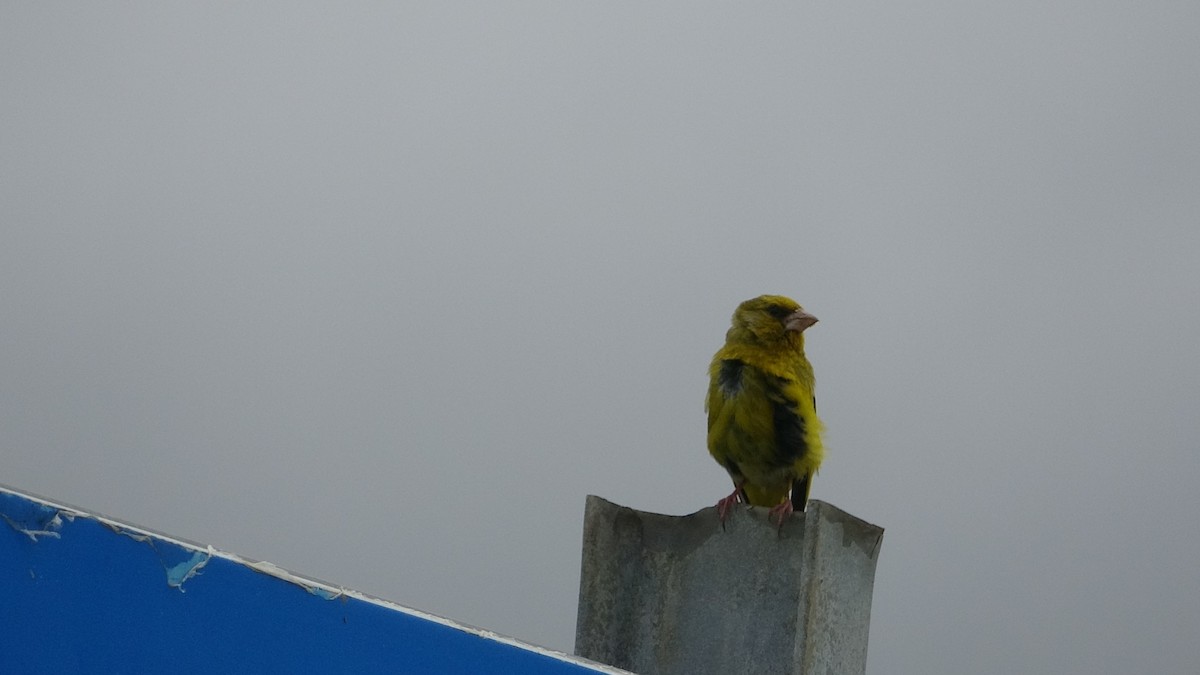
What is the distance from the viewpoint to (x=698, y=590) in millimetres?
4492

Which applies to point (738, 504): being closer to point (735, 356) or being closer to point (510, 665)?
point (735, 356)

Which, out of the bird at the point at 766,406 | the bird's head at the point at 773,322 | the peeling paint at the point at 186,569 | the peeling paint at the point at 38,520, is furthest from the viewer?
the bird's head at the point at 773,322

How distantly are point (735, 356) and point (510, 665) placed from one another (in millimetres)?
3611

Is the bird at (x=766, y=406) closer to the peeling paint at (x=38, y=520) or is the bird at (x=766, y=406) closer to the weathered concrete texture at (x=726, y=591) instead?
the weathered concrete texture at (x=726, y=591)

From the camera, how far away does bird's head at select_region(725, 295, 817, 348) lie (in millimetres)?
5789

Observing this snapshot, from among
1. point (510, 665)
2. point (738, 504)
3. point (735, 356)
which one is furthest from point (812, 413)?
point (510, 665)

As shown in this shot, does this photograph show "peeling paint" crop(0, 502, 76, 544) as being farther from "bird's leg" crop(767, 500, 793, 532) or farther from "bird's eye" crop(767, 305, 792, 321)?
"bird's eye" crop(767, 305, 792, 321)

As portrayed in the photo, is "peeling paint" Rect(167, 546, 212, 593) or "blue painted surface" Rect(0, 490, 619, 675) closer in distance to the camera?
"blue painted surface" Rect(0, 490, 619, 675)

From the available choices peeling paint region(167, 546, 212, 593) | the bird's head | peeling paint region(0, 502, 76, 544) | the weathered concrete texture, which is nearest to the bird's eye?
the bird's head

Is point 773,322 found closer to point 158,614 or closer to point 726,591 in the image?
point 726,591

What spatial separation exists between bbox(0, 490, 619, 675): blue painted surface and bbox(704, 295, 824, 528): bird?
344cm

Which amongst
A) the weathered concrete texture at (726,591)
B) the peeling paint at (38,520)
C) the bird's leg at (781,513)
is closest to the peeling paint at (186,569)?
the peeling paint at (38,520)

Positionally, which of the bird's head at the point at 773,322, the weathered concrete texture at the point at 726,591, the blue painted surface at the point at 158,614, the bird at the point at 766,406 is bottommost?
the blue painted surface at the point at 158,614

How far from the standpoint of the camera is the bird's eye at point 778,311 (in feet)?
19.1
